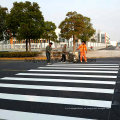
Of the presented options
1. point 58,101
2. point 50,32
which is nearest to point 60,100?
point 58,101

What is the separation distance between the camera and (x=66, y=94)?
4867 millimetres

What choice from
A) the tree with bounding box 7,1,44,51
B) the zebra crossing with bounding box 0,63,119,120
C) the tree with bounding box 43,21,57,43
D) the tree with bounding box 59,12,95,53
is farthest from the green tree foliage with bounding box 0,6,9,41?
the tree with bounding box 43,21,57,43

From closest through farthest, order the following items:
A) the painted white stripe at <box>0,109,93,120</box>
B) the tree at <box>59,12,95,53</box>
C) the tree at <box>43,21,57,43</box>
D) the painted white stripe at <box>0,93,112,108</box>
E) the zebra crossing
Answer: the painted white stripe at <box>0,109,93,120</box>
the zebra crossing
the painted white stripe at <box>0,93,112,108</box>
the tree at <box>59,12,95,53</box>
the tree at <box>43,21,57,43</box>

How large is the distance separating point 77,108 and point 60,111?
456mm

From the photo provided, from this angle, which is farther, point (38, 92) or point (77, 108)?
point (38, 92)

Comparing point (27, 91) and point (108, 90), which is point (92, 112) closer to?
point (108, 90)

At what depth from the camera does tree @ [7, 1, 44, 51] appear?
2153 centimetres

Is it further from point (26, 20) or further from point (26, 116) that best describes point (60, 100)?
point (26, 20)

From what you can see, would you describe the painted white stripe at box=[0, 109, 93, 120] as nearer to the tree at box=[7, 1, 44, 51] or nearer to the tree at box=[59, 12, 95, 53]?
the tree at box=[7, 1, 44, 51]

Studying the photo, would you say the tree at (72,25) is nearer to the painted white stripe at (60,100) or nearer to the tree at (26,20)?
the tree at (26,20)

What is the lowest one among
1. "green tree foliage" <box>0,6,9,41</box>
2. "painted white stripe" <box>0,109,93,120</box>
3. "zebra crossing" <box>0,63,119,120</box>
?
"painted white stripe" <box>0,109,93,120</box>

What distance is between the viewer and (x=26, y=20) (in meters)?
21.7

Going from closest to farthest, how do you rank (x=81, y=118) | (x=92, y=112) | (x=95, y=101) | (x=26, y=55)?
(x=81, y=118)
(x=92, y=112)
(x=95, y=101)
(x=26, y=55)

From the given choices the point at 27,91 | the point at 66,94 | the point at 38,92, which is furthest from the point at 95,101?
the point at 27,91
